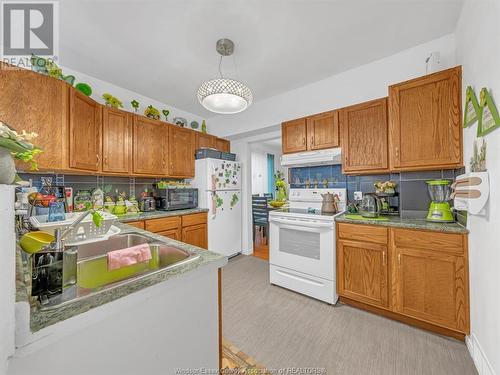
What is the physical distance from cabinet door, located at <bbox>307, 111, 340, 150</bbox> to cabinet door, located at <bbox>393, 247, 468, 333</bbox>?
130cm

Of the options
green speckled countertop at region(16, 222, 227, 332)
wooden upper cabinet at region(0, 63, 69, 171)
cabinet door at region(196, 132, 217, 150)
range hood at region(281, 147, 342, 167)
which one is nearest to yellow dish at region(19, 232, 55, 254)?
green speckled countertop at region(16, 222, 227, 332)

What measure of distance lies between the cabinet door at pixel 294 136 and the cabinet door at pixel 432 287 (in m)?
1.54

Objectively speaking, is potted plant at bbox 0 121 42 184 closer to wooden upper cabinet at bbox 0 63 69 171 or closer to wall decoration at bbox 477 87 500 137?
wooden upper cabinet at bbox 0 63 69 171

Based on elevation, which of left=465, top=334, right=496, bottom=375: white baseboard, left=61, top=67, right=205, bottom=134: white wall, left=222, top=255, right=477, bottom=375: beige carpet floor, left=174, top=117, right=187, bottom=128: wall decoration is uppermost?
left=61, top=67, right=205, bottom=134: white wall

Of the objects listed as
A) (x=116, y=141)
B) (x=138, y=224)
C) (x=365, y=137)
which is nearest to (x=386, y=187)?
(x=365, y=137)

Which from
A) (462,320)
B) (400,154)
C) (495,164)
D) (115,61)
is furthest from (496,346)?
(115,61)

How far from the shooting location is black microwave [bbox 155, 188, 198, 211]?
2916mm

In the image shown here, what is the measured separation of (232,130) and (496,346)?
3539 mm

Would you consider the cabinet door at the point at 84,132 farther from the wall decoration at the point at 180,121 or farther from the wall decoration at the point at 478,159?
the wall decoration at the point at 478,159

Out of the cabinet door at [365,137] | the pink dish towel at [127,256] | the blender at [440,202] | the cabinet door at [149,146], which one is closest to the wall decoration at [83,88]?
the cabinet door at [149,146]

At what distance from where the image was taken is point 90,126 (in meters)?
2.26

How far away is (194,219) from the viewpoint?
3053 mm

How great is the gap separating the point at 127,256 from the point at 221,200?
236 centimetres

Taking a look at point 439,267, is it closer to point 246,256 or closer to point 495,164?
point 495,164
